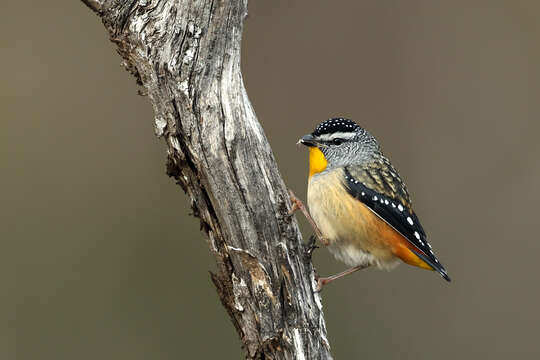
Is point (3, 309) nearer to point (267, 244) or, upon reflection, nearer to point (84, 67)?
point (84, 67)

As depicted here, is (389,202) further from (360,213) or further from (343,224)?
(343,224)

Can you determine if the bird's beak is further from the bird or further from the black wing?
the black wing

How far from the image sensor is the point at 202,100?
12.0 ft

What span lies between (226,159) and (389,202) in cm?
181

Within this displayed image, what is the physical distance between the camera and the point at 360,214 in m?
4.96

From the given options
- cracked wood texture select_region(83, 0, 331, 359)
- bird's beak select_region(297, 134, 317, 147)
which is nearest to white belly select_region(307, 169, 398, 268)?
bird's beak select_region(297, 134, 317, 147)

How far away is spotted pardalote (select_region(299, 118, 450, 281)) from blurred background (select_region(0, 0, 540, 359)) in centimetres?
230

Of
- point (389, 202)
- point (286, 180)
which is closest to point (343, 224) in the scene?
point (389, 202)

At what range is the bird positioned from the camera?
16.3ft

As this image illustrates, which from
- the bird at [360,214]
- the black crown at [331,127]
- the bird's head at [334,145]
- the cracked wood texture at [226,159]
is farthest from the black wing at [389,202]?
the cracked wood texture at [226,159]

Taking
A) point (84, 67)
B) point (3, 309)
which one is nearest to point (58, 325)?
point (3, 309)

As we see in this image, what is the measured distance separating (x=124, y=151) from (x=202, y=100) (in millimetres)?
4219

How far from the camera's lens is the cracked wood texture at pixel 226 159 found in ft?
11.8

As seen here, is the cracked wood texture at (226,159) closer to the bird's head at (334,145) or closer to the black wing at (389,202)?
the black wing at (389,202)
